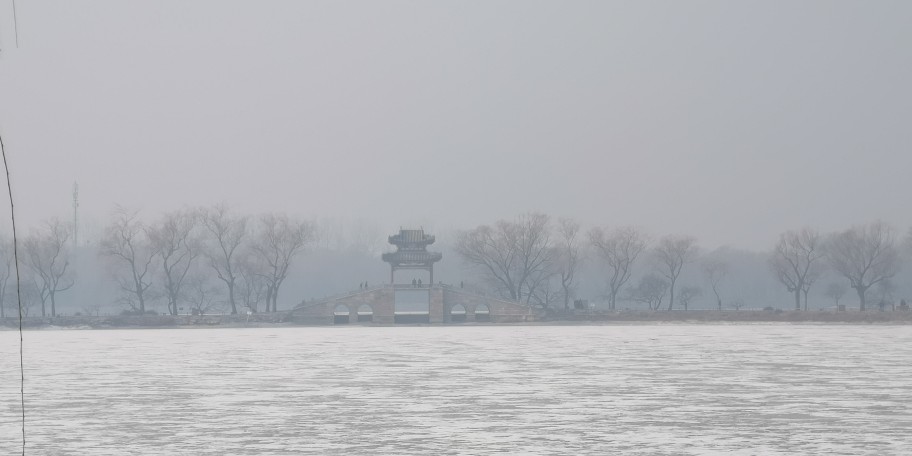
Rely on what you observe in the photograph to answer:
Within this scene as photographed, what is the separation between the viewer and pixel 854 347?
188 feet

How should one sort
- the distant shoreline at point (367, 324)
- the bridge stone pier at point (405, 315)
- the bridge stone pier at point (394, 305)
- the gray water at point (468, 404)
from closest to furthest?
the gray water at point (468, 404), the distant shoreline at point (367, 324), the bridge stone pier at point (405, 315), the bridge stone pier at point (394, 305)

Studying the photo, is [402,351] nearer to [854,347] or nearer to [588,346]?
[588,346]

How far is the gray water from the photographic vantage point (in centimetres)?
2178

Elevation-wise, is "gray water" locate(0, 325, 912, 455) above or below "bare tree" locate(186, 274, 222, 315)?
below

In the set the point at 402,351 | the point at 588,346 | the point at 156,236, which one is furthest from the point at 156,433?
the point at 156,236

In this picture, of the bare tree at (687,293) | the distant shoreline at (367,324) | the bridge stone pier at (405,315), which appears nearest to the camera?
the distant shoreline at (367,324)

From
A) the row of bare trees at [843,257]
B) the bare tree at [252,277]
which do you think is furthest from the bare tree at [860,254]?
the bare tree at [252,277]

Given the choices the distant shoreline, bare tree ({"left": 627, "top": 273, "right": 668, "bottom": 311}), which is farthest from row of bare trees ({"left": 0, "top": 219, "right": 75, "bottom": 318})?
bare tree ({"left": 627, "top": 273, "right": 668, "bottom": 311})

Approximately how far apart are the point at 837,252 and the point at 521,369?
9989 cm

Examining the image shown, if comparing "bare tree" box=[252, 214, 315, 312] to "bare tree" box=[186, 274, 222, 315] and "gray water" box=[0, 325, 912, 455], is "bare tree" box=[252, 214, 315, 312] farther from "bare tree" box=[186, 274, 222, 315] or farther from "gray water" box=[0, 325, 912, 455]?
"gray water" box=[0, 325, 912, 455]

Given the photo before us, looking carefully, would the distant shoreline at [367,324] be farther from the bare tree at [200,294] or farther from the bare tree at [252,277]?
the bare tree at [200,294]

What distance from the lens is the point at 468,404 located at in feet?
95.0

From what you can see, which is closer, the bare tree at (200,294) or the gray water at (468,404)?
the gray water at (468,404)

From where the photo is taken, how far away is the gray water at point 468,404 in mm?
21781
